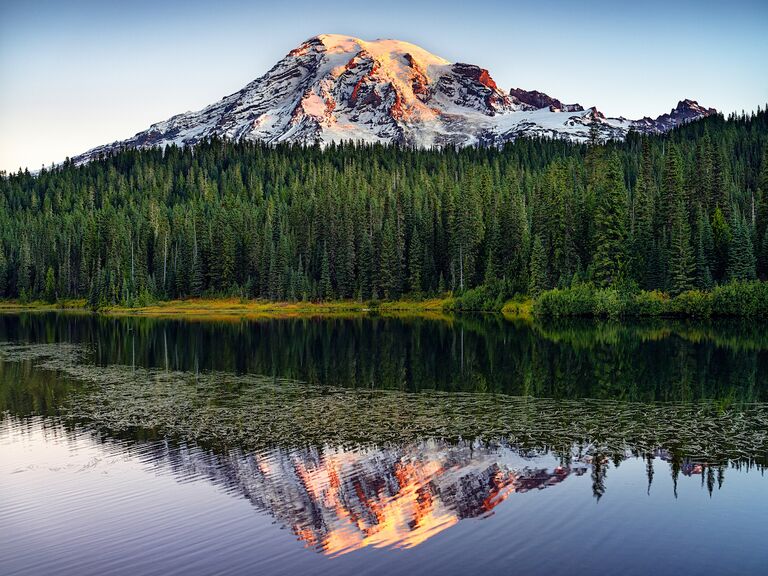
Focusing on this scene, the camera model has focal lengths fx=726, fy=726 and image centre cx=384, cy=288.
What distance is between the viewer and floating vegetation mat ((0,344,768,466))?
29703mm

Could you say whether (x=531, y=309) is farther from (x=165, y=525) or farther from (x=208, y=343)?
(x=165, y=525)

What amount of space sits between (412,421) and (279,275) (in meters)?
111

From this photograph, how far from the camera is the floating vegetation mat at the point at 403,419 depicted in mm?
29703

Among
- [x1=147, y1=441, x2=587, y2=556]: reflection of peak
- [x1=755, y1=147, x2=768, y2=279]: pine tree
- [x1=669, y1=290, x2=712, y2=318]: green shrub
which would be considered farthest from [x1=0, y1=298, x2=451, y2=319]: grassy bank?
[x1=147, y1=441, x2=587, y2=556]: reflection of peak

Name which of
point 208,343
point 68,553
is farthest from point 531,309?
point 68,553

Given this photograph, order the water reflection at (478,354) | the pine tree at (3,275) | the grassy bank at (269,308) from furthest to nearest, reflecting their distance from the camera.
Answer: the pine tree at (3,275), the grassy bank at (269,308), the water reflection at (478,354)

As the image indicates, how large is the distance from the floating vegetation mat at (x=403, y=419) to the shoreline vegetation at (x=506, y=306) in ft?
198

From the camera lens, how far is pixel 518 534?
19.4 metres

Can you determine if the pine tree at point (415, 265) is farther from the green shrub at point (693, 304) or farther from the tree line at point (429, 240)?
the green shrub at point (693, 304)

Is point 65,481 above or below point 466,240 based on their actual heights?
below

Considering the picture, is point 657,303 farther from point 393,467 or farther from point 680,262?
point 393,467

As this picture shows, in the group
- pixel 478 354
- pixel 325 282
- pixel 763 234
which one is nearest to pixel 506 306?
pixel 763 234

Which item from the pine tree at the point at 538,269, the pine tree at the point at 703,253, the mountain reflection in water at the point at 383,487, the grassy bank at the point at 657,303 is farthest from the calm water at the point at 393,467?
the pine tree at the point at 538,269

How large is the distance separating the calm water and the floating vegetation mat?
0.19m
